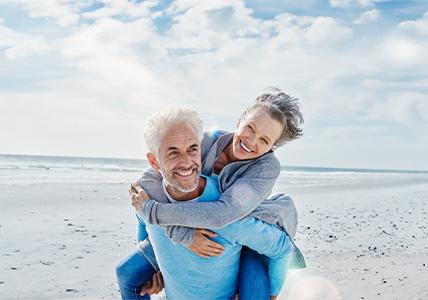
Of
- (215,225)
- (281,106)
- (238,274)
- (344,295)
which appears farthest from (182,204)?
(344,295)

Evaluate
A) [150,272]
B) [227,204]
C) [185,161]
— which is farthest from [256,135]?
[150,272]

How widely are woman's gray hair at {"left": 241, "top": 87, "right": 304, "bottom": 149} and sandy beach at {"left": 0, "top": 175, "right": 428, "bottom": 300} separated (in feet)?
8.40

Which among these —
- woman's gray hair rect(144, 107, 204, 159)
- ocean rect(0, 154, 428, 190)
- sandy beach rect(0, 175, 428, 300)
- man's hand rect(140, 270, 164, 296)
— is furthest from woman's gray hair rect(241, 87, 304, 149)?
ocean rect(0, 154, 428, 190)

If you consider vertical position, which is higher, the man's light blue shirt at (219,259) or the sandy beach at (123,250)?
the man's light blue shirt at (219,259)

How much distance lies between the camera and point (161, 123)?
7.35ft

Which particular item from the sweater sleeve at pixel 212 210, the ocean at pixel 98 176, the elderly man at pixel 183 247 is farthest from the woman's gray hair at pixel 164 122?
the ocean at pixel 98 176

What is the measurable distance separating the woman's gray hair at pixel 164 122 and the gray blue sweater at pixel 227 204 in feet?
0.83

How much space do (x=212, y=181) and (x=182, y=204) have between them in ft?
1.13

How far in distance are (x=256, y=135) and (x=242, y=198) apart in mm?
788

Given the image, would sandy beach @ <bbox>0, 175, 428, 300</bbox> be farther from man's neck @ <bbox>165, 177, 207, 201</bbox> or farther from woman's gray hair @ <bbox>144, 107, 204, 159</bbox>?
woman's gray hair @ <bbox>144, 107, 204, 159</bbox>

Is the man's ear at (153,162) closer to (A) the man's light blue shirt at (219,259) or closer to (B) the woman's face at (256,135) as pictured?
(A) the man's light blue shirt at (219,259)

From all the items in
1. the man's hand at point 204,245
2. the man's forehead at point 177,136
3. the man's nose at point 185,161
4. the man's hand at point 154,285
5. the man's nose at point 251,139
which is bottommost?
the man's hand at point 154,285

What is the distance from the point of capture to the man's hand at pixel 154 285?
258cm

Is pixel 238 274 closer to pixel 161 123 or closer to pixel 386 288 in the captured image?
pixel 161 123
